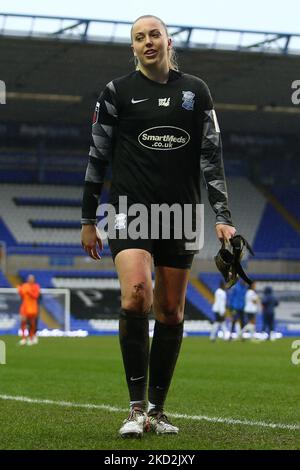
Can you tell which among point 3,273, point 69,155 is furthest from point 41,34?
point 69,155

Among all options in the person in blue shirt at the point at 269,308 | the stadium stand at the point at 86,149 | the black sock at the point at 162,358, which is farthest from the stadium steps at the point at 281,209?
the black sock at the point at 162,358

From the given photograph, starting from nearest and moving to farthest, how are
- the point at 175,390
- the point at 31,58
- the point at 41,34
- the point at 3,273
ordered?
the point at 175,390
the point at 41,34
the point at 31,58
the point at 3,273

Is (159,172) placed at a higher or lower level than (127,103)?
lower

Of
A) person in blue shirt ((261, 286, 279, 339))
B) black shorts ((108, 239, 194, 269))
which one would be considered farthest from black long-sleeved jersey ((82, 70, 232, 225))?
person in blue shirt ((261, 286, 279, 339))

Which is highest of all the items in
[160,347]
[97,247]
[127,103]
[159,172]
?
[127,103]

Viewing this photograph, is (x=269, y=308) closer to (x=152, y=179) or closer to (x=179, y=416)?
(x=179, y=416)

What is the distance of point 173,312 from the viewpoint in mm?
6438

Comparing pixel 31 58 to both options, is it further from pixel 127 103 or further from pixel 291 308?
pixel 127 103

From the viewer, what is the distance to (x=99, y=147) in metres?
6.37

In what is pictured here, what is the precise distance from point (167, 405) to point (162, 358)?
239cm

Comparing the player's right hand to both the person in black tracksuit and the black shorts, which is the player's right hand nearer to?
the person in black tracksuit

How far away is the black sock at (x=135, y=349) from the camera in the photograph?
6.17 meters

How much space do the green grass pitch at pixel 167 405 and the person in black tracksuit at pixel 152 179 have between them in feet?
1.43

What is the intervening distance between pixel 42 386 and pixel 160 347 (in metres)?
5.28
